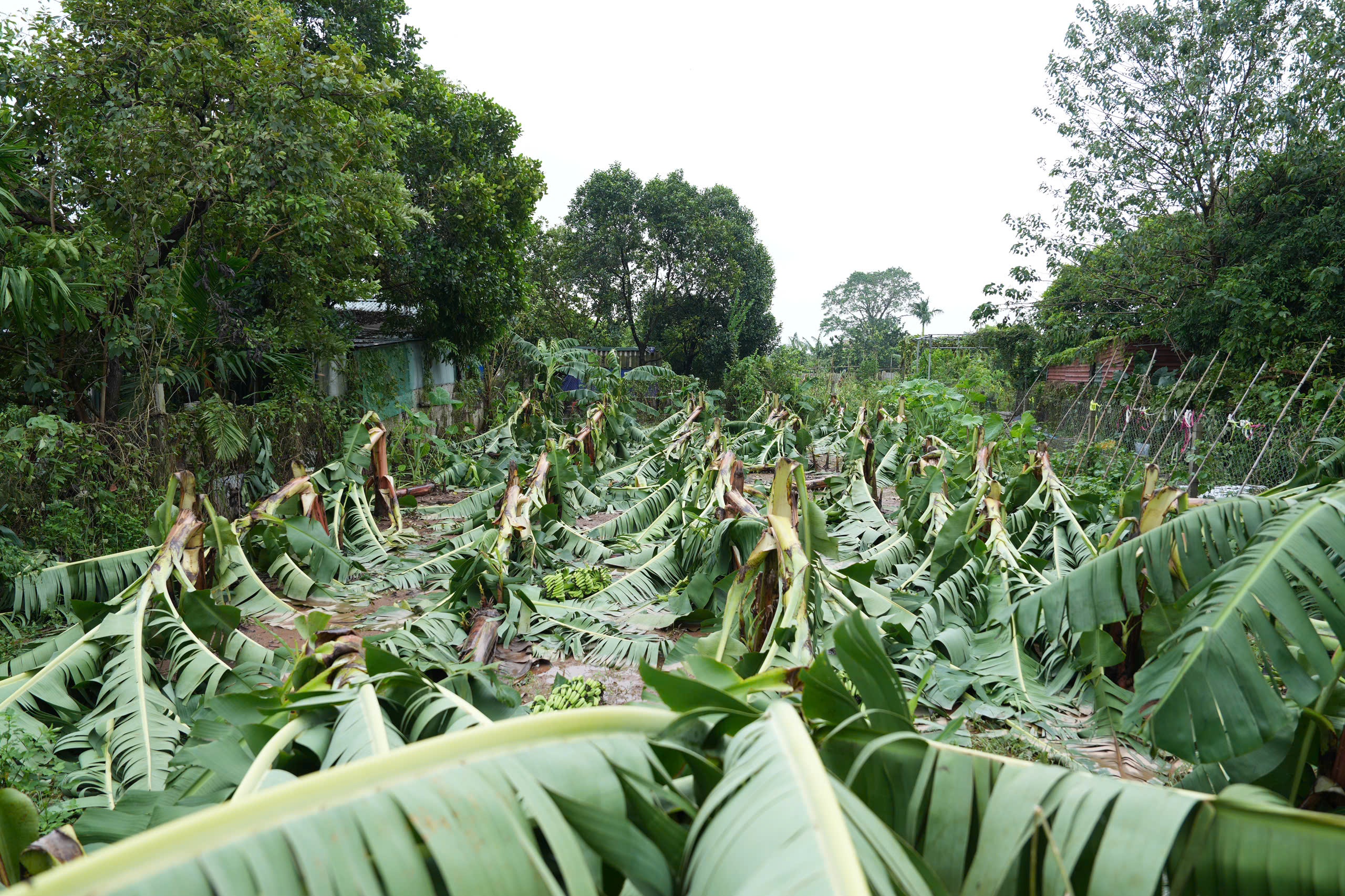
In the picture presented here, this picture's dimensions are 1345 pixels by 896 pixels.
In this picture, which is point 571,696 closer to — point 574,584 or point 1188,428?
point 574,584

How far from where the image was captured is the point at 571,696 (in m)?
3.16

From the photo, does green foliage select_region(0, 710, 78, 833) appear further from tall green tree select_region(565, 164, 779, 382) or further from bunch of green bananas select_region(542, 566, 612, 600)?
tall green tree select_region(565, 164, 779, 382)

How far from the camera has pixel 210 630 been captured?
125 inches

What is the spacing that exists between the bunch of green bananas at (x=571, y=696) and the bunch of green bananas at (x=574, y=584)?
4.22 feet

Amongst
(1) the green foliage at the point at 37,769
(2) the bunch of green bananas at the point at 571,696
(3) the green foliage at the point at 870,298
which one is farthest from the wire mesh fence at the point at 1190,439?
(3) the green foliage at the point at 870,298

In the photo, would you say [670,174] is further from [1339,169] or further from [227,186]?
[227,186]

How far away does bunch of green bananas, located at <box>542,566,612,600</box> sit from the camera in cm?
465

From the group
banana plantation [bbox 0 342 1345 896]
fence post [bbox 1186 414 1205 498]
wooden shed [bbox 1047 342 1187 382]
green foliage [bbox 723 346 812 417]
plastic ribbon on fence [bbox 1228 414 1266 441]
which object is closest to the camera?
banana plantation [bbox 0 342 1345 896]

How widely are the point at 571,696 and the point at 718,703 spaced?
221cm

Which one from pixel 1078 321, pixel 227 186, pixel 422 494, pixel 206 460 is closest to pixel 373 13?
pixel 227 186

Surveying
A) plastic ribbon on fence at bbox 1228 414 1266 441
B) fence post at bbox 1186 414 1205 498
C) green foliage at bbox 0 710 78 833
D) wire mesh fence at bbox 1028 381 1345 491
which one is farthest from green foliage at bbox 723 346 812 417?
green foliage at bbox 0 710 78 833

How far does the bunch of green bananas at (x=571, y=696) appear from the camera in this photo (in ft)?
10.3

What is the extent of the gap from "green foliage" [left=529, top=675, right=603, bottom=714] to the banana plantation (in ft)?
0.10

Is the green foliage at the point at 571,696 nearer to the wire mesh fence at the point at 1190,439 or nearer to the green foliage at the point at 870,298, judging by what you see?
the wire mesh fence at the point at 1190,439
